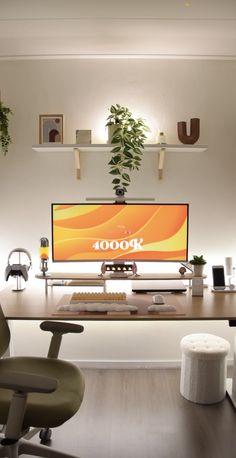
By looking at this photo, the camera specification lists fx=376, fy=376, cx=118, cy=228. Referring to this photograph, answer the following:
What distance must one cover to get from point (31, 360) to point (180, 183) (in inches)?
66.7

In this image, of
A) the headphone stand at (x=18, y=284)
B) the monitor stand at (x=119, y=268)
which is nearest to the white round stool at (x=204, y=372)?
the monitor stand at (x=119, y=268)

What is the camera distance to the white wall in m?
2.82

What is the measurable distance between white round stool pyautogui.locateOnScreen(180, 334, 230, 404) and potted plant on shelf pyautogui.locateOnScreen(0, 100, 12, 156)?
76.3 inches

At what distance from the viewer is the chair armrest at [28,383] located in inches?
52.1

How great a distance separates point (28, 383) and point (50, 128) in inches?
76.9

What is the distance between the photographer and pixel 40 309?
2072 mm

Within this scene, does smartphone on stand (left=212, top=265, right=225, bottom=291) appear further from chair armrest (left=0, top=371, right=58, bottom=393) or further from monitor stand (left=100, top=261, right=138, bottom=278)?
chair armrest (left=0, top=371, right=58, bottom=393)

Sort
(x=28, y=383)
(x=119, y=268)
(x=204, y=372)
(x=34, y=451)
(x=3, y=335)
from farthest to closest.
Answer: (x=119, y=268) < (x=204, y=372) < (x=3, y=335) < (x=34, y=451) < (x=28, y=383)

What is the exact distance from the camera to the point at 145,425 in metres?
2.23

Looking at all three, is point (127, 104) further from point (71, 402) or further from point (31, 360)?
point (71, 402)

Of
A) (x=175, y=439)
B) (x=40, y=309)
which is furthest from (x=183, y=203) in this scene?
(x=175, y=439)

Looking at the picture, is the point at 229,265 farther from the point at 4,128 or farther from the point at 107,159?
the point at 4,128

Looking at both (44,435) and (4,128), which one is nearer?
(44,435)

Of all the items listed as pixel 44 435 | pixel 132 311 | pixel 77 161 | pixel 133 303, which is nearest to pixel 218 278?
pixel 133 303
